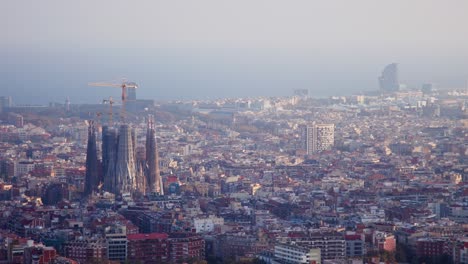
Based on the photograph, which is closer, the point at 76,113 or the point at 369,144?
the point at 369,144

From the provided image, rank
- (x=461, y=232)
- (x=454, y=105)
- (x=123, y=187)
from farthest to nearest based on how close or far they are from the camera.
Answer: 1. (x=454, y=105)
2. (x=123, y=187)
3. (x=461, y=232)

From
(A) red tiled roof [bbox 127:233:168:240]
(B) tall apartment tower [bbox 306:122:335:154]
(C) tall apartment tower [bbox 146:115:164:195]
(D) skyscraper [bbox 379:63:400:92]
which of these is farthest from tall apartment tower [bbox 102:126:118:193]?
(D) skyscraper [bbox 379:63:400:92]

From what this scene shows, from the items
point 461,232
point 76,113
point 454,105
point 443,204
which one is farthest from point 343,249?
point 454,105

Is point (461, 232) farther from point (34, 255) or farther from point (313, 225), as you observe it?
point (34, 255)

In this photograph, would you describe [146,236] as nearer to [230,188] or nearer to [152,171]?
[152,171]

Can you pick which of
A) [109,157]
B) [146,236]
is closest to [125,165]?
[109,157]

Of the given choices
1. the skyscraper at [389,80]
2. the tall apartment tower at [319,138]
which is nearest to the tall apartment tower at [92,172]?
the tall apartment tower at [319,138]

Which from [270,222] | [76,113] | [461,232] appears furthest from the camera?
[76,113]
